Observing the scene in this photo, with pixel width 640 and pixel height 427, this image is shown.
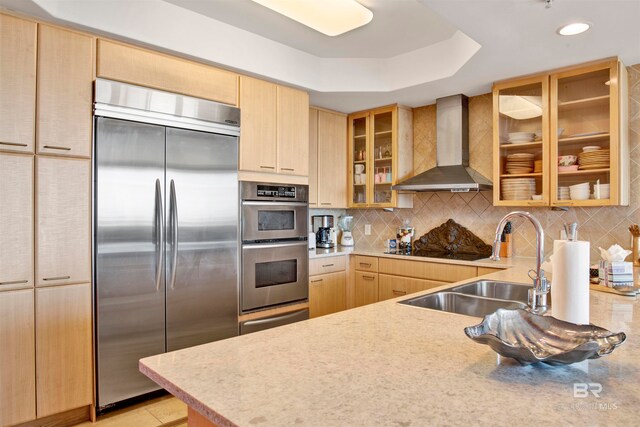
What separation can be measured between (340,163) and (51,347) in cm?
294

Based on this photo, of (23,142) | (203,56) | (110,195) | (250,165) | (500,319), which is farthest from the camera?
(250,165)

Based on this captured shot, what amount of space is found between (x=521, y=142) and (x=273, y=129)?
1.94 m

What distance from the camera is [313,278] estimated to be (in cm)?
358

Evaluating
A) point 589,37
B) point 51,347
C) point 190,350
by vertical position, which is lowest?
point 51,347

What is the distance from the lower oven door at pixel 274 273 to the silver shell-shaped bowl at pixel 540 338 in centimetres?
214

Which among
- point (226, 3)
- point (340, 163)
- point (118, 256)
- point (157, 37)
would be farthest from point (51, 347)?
point (340, 163)

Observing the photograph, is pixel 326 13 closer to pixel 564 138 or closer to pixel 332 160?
pixel 332 160

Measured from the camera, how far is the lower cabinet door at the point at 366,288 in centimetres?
374

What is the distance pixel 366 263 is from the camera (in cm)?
381

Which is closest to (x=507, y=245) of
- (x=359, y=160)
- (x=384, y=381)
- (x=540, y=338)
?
(x=359, y=160)

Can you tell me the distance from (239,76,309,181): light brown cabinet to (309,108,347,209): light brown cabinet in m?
0.54

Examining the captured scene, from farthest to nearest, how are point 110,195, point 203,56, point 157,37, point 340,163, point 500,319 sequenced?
point 340,163 → point 203,56 → point 157,37 → point 110,195 → point 500,319

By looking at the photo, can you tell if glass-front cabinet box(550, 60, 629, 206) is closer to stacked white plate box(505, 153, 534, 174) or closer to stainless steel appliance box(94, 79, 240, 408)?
stacked white plate box(505, 153, 534, 174)

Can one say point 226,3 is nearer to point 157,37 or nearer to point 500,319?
point 157,37
